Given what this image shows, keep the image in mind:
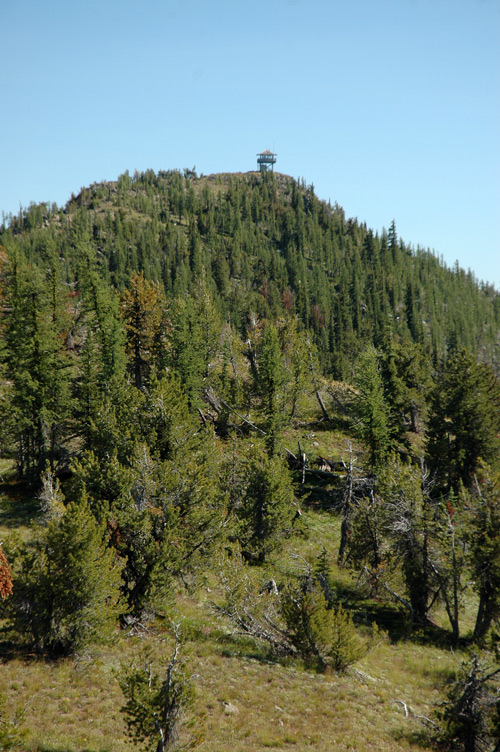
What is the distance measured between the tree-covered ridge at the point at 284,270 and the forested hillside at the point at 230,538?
50692mm

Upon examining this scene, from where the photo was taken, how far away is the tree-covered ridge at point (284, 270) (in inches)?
4715

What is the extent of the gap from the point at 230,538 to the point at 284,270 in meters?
132

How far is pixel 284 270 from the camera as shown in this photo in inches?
6078

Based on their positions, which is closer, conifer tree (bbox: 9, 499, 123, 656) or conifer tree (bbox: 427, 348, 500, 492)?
Result: conifer tree (bbox: 9, 499, 123, 656)

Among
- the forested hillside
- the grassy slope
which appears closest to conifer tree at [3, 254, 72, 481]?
the forested hillside

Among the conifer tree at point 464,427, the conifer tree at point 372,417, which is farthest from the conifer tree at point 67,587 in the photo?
the conifer tree at point 464,427

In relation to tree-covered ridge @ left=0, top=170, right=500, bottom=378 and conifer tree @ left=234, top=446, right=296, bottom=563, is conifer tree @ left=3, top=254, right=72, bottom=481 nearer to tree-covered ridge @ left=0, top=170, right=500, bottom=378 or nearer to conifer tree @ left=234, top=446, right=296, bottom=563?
conifer tree @ left=234, top=446, right=296, bottom=563

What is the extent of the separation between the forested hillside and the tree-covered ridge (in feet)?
166

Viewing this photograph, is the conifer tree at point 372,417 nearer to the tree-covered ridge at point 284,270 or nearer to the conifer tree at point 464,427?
the conifer tree at point 464,427

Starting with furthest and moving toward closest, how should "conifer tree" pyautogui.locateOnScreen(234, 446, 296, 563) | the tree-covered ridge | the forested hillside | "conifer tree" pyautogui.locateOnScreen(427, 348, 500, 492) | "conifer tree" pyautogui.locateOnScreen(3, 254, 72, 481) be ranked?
the tree-covered ridge
"conifer tree" pyautogui.locateOnScreen(427, 348, 500, 492)
"conifer tree" pyautogui.locateOnScreen(3, 254, 72, 481)
"conifer tree" pyautogui.locateOnScreen(234, 446, 296, 563)
the forested hillside

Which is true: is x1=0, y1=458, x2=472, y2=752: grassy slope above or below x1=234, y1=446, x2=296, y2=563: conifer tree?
below

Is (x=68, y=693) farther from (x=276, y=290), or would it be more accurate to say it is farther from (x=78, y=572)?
(x=276, y=290)

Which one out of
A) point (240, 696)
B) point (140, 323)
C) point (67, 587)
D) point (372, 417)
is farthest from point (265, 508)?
point (140, 323)

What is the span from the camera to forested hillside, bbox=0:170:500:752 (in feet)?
50.5
